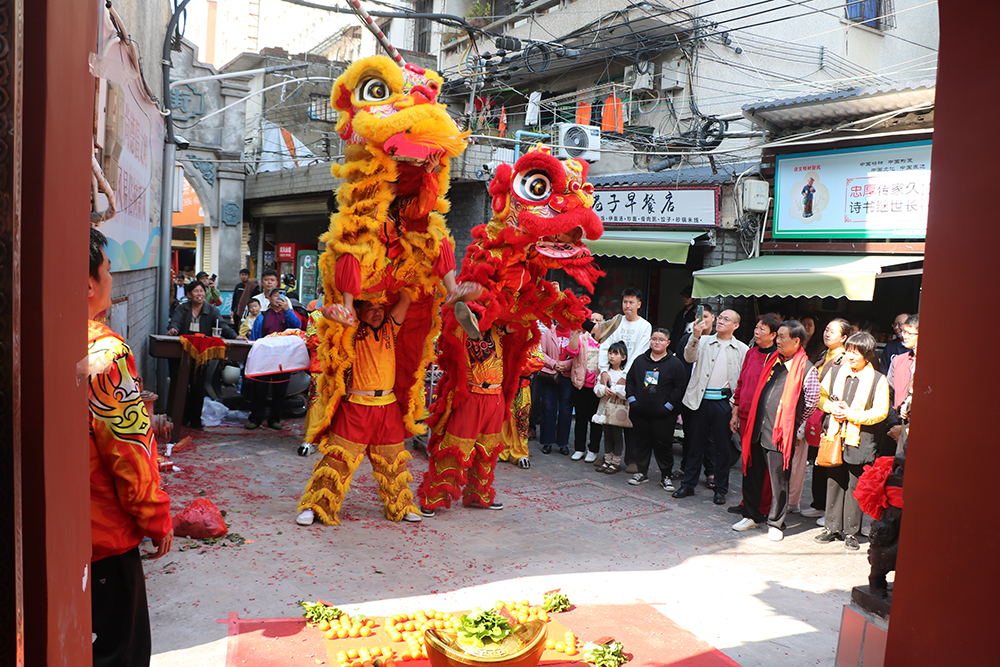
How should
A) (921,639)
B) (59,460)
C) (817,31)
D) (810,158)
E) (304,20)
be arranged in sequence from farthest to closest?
(304,20) → (817,31) → (810,158) → (921,639) → (59,460)

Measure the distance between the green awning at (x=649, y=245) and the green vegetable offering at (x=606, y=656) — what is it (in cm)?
842

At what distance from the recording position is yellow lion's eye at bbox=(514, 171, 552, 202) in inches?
208

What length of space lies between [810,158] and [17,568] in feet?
34.0

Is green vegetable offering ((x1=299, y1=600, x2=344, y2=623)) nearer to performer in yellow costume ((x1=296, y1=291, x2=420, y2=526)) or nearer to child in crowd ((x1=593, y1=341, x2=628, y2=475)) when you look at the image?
performer in yellow costume ((x1=296, y1=291, x2=420, y2=526))

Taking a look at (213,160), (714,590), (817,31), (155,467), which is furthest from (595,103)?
(155,467)

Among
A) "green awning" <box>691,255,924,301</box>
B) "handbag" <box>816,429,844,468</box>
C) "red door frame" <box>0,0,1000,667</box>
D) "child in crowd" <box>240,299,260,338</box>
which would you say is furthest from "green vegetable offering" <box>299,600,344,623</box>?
"green awning" <box>691,255,924,301</box>

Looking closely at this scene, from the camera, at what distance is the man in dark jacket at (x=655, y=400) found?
6483 mm

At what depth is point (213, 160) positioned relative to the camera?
19.4 meters

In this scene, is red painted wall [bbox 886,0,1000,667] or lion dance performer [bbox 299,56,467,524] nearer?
red painted wall [bbox 886,0,1000,667]

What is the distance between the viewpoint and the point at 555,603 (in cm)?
380

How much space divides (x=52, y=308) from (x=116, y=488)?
1035mm

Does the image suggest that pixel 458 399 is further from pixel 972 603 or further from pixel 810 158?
pixel 810 158

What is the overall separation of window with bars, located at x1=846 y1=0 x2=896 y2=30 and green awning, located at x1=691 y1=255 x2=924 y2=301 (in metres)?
7.14

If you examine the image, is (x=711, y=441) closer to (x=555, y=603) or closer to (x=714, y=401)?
(x=714, y=401)
